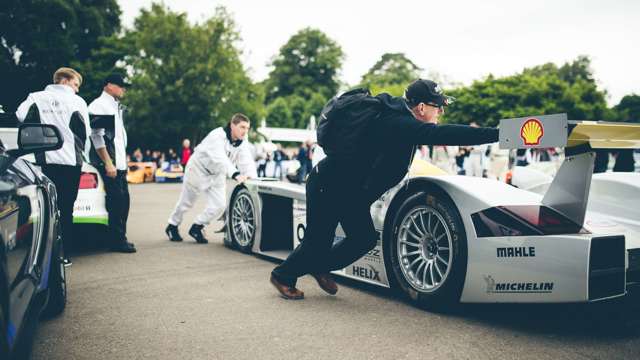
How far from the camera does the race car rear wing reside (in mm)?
3070

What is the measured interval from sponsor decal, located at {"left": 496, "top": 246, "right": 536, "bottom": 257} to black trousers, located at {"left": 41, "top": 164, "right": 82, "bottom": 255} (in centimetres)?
394

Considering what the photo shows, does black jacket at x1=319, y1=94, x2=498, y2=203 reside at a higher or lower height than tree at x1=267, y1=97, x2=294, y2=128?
lower

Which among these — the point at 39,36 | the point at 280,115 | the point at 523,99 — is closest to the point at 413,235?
the point at 39,36

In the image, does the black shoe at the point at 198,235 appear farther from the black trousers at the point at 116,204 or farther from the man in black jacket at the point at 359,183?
the man in black jacket at the point at 359,183

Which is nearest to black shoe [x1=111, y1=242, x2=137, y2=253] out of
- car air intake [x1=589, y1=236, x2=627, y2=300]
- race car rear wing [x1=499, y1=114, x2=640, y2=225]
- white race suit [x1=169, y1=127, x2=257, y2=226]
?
white race suit [x1=169, y1=127, x2=257, y2=226]

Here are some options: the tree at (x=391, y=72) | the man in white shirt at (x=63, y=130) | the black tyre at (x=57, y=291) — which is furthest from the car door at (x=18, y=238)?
the tree at (x=391, y=72)

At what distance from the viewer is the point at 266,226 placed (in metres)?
6.08

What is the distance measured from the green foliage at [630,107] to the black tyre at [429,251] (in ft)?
271

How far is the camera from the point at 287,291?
4.29 m

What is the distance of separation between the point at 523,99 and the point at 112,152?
5590cm

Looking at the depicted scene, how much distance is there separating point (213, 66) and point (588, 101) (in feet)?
138

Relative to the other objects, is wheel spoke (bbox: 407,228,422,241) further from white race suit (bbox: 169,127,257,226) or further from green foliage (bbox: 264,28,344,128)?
green foliage (bbox: 264,28,344,128)

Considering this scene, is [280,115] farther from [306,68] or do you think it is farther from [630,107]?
[630,107]

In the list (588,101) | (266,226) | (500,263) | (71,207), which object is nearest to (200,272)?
(266,226)
